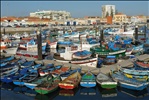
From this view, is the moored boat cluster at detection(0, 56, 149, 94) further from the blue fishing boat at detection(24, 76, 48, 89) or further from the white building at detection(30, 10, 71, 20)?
the white building at detection(30, 10, 71, 20)

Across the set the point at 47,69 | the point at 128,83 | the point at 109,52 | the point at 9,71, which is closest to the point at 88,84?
the point at 128,83

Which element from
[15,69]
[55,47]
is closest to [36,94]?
[15,69]

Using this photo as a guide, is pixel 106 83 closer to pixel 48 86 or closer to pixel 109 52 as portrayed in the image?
pixel 48 86

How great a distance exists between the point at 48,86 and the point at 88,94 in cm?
362

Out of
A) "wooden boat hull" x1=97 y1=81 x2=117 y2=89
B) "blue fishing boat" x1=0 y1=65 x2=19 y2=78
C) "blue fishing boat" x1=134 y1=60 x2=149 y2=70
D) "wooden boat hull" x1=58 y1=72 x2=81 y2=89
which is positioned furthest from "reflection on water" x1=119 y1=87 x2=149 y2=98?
"blue fishing boat" x1=0 y1=65 x2=19 y2=78

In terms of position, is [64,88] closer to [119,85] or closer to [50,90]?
[50,90]

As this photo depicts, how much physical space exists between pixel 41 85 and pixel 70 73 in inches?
163

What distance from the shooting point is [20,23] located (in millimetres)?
123000

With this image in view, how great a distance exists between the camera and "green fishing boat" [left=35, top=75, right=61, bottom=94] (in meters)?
20.1

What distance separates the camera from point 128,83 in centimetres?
2108

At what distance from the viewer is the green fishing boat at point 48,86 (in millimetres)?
20125

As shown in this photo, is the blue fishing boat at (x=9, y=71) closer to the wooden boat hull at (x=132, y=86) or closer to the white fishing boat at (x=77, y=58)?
the white fishing boat at (x=77, y=58)

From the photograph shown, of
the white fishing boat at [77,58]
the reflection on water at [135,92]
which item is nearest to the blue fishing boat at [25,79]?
the white fishing boat at [77,58]

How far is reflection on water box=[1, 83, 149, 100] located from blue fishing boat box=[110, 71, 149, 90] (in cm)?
50
